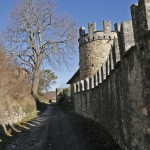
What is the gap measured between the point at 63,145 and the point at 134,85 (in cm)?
374

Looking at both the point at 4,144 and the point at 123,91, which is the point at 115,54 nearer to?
the point at 123,91

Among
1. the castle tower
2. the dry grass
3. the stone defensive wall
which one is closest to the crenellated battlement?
the castle tower

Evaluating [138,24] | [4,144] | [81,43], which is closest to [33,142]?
[4,144]

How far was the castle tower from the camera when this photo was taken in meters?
17.0

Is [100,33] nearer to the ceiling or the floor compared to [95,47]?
nearer to the ceiling

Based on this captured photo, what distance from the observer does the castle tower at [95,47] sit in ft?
55.7

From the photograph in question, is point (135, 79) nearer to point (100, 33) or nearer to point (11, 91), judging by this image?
point (11, 91)

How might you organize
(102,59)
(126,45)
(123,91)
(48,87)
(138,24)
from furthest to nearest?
1. (48,87)
2. (102,59)
3. (123,91)
4. (126,45)
5. (138,24)

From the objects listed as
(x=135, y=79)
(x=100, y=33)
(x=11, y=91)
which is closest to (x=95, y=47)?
(x=100, y=33)

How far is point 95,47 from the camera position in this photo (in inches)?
675

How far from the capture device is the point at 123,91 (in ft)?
15.1

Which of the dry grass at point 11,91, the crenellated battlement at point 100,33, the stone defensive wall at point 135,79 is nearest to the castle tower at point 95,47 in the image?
the crenellated battlement at point 100,33

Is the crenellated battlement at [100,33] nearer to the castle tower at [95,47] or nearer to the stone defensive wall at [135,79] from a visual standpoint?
the castle tower at [95,47]

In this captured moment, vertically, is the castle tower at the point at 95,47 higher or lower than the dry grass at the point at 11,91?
higher
